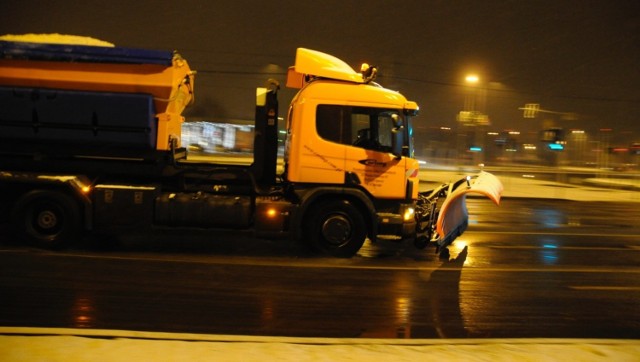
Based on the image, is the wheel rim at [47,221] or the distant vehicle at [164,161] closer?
the distant vehicle at [164,161]

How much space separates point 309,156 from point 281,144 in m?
1.25

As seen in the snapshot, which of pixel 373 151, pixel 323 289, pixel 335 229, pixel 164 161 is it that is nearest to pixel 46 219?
pixel 164 161

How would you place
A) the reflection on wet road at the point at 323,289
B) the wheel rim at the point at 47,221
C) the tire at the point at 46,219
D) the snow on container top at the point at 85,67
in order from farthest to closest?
the wheel rim at the point at 47,221 → the tire at the point at 46,219 → the snow on container top at the point at 85,67 → the reflection on wet road at the point at 323,289

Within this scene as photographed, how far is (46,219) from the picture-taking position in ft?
32.8

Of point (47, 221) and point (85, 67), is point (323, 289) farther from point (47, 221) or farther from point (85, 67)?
point (85, 67)

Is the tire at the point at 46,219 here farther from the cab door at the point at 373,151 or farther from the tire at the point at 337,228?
the cab door at the point at 373,151

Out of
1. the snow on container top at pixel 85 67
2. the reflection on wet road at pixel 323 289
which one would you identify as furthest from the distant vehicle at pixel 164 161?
the reflection on wet road at pixel 323 289

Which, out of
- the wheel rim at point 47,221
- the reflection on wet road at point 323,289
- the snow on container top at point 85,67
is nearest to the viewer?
the reflection on wet road at point 323,289

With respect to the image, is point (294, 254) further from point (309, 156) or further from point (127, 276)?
point (127, 276)

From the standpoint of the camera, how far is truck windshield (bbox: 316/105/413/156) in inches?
389

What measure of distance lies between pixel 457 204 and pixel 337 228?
245cm

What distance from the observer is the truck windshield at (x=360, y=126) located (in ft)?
32.4

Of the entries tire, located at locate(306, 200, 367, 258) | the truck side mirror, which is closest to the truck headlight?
tire, located at locate(306, 200, 367, 258)

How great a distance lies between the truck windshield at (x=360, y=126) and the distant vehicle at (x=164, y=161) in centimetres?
2
